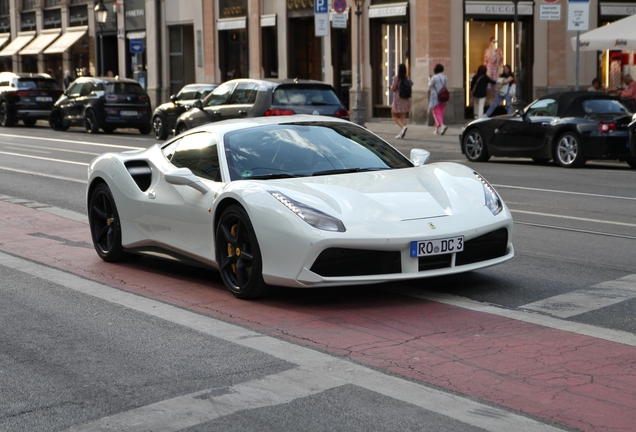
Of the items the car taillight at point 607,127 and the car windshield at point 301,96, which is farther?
the car windshield at point 301,96

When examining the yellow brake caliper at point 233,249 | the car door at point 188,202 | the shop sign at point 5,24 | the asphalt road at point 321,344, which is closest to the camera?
the asphalt road at point 321,344

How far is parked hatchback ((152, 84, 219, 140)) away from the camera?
27906mm

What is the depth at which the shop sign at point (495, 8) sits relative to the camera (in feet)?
103

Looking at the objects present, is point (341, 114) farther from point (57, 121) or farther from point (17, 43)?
point (17, 43)

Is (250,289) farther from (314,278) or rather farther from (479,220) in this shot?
(479,220)

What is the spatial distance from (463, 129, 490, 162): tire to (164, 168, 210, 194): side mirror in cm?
1274

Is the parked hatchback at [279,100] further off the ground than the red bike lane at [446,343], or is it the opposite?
the parked hatchback at [279,100]

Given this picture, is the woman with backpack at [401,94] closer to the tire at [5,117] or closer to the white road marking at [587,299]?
the tire at [5,117]

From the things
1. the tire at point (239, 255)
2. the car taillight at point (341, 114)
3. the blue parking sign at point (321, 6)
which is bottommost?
the tire at point (239, 255)

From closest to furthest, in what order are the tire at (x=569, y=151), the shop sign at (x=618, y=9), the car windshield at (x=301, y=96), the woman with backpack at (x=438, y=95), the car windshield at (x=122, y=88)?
1. the tire at (x=569, y=151)
2. the car windshield at (x=301, y=96)
3. the woman with backpack at (x=438, y=95)
4. the car windshield at (x=122, y=88)
5. the shop sign at (x=618, y=9)

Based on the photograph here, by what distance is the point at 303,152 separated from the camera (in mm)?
7812

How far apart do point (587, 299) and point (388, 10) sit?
2597 cm

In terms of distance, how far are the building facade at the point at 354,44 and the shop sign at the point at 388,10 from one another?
0.12ft

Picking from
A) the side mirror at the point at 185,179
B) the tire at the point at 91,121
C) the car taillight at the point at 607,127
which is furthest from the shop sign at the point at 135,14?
the side mirror at the point at 185,179
